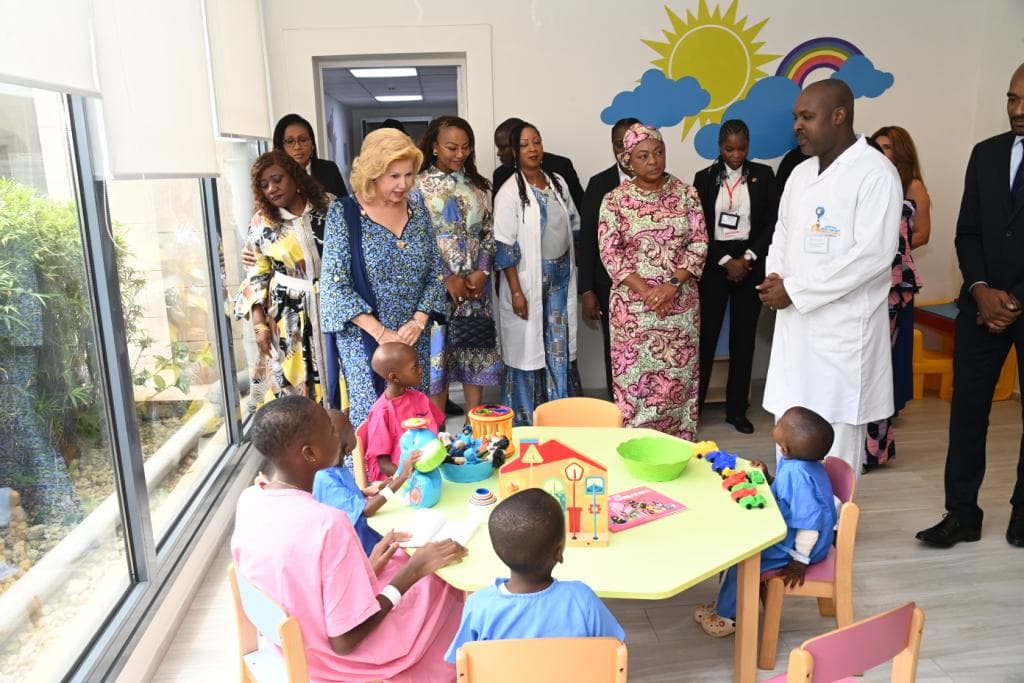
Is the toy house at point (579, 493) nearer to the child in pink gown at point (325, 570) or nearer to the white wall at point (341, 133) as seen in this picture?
the child in pink gown at point (325, 570)

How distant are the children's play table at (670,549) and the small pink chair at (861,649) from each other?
0.47m

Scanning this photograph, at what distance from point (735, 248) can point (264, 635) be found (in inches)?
153

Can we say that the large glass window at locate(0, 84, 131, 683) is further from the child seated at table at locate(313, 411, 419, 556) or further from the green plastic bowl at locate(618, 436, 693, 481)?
the green plastic bowl at locate(618, 436, 693, 481)

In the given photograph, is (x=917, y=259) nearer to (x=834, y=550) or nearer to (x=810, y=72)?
(x=810, y=72)

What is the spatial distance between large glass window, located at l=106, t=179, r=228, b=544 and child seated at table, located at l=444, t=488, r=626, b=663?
184 centimetres

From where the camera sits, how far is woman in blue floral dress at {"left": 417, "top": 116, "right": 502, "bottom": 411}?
4188 millimetres

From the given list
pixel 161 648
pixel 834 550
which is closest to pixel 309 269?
pixel 161 648

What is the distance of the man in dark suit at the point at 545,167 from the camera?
4.61 m

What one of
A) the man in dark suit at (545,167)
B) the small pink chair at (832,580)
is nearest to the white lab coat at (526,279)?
the man in dark suit at (545,167)

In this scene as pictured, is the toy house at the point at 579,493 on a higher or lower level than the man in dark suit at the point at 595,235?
lower

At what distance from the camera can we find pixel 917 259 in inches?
235

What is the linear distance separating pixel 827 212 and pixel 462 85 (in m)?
3.07

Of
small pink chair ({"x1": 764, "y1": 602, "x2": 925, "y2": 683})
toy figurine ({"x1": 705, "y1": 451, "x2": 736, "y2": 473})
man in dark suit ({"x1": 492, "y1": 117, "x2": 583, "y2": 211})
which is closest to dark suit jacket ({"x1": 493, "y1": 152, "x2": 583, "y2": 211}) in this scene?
man in dark suit ({"x1": 492, "y1": 117, "x2": 583, "y2": 211})

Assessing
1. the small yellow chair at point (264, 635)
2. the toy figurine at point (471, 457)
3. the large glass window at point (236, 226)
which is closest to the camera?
the small yellow chair at point (264, 635)
